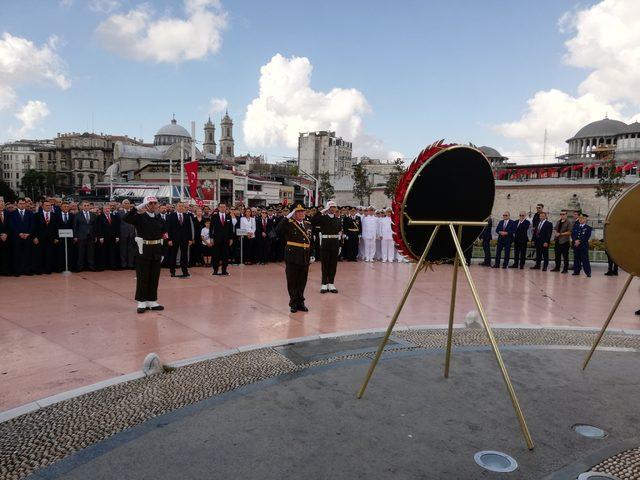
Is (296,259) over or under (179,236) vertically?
under

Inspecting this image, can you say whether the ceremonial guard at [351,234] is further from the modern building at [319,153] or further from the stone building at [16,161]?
the stone building at [16,161]

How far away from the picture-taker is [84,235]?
11469mm

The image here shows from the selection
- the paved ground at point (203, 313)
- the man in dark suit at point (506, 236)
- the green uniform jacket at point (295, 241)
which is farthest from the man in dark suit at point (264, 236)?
the man in dark suit at point (506, 236)

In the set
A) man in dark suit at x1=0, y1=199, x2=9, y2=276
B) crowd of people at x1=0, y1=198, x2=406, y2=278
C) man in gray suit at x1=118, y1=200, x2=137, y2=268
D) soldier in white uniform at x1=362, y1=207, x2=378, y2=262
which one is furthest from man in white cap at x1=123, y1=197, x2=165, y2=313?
soldier in white uniform at x1=362, y1=207, x2=378, y2=262

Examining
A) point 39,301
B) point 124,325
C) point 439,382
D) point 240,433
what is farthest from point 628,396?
point 39,301

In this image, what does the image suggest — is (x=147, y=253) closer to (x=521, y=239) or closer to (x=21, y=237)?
(x=21, y=237)

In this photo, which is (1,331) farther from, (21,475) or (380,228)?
(380,228)

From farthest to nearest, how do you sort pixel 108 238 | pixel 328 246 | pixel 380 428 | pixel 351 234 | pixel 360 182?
pixel 360 182 < pixel 351 234 < pixel 108 238 < pixel 328 246 < pixel 380 428

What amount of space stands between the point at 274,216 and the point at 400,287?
5.78 meters

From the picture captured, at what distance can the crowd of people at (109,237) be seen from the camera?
420 inches

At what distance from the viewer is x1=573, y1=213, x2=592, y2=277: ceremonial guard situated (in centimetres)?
1313

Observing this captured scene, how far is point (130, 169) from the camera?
98062 mm

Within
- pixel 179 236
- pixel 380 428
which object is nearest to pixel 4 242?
pixel 179 236

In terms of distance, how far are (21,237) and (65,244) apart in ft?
3.13
